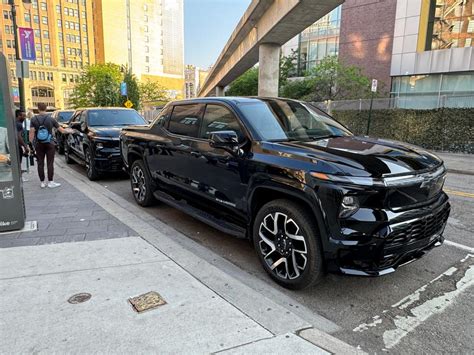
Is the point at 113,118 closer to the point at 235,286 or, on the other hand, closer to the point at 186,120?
the point at 186,120

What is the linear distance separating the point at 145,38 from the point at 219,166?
13604 cm

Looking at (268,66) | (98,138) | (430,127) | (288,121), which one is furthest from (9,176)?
(268,66)

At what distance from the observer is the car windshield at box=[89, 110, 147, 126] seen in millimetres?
9773

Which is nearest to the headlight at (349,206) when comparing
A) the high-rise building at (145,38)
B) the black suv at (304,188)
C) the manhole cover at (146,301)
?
the black suv at (304,188)

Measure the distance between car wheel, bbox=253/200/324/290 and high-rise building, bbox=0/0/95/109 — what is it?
10961 cm

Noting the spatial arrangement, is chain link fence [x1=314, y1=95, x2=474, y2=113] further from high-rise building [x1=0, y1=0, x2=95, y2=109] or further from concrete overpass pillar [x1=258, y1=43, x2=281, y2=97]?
high-rise building [x1=0, y1=0, x2=95, y2=109]

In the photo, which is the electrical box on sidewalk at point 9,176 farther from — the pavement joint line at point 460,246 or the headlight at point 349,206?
the pavement joint line at point 460,246

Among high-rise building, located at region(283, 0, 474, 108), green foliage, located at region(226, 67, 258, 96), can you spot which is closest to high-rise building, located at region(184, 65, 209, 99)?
green foliage, located at region(226, 67, 258, 96)

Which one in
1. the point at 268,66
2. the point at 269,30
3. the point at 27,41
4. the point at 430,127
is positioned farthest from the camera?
the point at 268,66

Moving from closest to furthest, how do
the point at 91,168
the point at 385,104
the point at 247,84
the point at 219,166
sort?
the point at 219,166 → the point at 91,168 → the point at 385,104 → the point at 247,84

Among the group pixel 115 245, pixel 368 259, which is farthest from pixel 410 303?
pixel 115 245

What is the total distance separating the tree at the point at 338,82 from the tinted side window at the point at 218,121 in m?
24.7

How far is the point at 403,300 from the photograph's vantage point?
139 inches

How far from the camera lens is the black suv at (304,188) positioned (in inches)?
123
